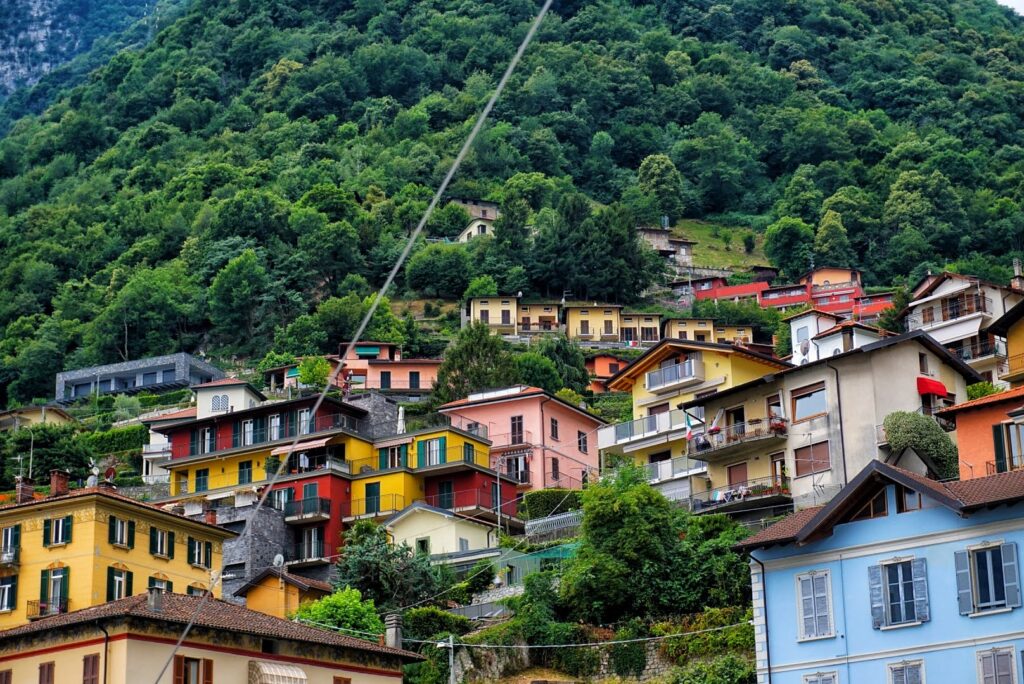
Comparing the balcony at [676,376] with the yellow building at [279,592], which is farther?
the balcony at [676,376]

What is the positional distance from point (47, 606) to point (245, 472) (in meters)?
27.6

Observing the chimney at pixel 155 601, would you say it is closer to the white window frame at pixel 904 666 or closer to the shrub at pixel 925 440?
the white window frame at pixel 904 666

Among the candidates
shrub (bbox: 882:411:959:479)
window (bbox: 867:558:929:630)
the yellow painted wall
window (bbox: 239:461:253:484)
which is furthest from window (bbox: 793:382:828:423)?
window (bbox: 239:461:253:484)

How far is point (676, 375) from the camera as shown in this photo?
7212 cm

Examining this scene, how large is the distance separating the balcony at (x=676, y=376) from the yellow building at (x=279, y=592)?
19154mm

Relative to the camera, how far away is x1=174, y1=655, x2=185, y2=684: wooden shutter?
3872 cm

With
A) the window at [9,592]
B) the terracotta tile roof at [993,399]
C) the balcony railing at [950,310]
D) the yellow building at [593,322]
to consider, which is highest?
the yellow building at [593,322]

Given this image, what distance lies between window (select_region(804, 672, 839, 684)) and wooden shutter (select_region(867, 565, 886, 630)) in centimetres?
153

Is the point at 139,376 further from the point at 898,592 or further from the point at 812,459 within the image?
the point at 898,592

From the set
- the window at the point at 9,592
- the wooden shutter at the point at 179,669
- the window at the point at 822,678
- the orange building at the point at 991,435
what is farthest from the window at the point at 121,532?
the orange building at the point at 991,435

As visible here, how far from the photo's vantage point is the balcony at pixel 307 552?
74.4 meters

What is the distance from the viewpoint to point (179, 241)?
7224 inches

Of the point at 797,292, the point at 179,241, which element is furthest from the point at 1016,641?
the point at 179,241

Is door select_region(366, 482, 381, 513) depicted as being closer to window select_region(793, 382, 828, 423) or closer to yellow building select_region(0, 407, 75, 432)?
window select_region(793, 382, 828, 423)
